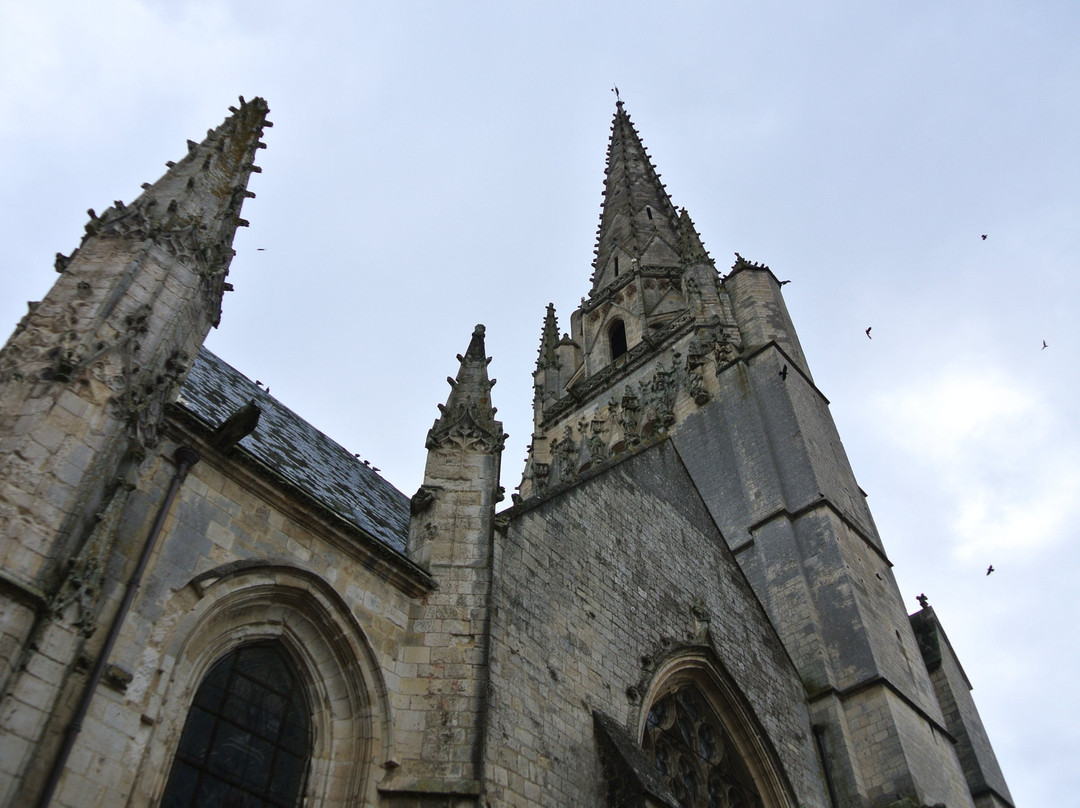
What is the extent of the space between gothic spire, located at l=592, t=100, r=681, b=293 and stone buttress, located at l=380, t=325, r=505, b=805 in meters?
20.0

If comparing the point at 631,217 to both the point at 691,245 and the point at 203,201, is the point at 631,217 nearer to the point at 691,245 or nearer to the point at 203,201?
the point at 691,245

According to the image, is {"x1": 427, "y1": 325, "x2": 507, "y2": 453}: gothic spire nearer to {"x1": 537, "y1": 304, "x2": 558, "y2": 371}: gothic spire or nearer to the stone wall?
the stone wall

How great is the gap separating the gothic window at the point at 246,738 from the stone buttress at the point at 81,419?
97 cm

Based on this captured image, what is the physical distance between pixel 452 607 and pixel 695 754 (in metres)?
3.63

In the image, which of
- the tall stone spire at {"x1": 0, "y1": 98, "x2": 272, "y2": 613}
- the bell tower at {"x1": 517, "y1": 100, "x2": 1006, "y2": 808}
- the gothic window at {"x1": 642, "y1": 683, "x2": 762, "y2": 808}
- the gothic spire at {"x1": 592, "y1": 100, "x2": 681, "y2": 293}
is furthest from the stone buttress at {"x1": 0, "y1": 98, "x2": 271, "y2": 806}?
the gothic spire at {"x1": 592, "y1": 100, "x2": 681, "y2": 293}

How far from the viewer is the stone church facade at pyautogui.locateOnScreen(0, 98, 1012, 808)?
4.72 meters

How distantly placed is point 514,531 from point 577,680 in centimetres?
139

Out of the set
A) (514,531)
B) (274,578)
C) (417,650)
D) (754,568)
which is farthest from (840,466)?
(274,578)

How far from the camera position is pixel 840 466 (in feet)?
52.1

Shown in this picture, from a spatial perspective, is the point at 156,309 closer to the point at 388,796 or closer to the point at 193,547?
the point at 193,547

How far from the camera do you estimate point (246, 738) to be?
18.1 ft

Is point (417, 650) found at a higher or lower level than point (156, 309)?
lower

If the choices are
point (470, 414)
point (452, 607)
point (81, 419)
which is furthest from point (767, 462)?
point (81, 419)

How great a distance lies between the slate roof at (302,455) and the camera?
7.34 metres
